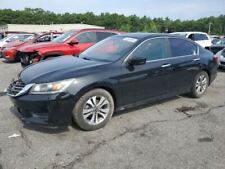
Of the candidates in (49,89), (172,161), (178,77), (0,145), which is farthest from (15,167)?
(178,77)

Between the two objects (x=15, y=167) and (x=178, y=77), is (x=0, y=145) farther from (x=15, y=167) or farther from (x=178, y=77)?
(x=178, y=77)

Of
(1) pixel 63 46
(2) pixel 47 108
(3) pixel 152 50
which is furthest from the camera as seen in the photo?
(1) pixel 63 46

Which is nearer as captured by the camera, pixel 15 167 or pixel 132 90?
pixel 15 167

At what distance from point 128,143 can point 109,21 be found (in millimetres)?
94493

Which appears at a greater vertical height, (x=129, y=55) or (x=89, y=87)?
(x=129, y=55)

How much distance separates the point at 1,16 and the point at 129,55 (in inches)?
3490

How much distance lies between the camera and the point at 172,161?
11.4ft

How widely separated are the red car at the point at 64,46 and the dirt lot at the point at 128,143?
154 inches

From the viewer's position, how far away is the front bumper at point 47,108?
3.88m

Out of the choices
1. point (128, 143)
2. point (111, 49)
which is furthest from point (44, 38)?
point (128, 143)

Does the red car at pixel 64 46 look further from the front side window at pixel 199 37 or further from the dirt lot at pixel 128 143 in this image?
the front side window at pixel 199 37

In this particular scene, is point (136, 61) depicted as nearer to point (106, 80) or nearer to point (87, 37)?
point (106, 80)

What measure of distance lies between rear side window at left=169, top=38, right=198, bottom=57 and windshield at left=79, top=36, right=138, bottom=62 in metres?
0.95

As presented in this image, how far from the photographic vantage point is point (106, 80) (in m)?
4.34
